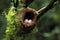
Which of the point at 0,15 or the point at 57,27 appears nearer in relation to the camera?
the point at 0,15

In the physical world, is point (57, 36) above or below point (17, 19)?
above

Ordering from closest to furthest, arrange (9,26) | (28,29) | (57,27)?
(28,29) → (9,26) → (57,27)

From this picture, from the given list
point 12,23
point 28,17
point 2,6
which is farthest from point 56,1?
point 2,6

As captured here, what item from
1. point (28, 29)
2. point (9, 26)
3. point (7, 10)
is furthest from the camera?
point (7, 10)

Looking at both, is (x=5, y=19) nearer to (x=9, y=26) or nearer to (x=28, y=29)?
(x=9, y=26)

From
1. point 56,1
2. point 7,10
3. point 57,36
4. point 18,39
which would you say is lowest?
point 18,39

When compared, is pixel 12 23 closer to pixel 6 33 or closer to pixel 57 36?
pixel 6 33

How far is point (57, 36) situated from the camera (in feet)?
16.1

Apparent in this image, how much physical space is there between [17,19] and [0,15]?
0.88 ft

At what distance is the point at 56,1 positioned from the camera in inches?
77.1

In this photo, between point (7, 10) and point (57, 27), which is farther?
point (57, 27)

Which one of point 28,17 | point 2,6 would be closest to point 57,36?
point 2,6

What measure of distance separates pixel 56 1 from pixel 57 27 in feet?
9.61

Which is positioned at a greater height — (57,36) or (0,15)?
(57,36)
